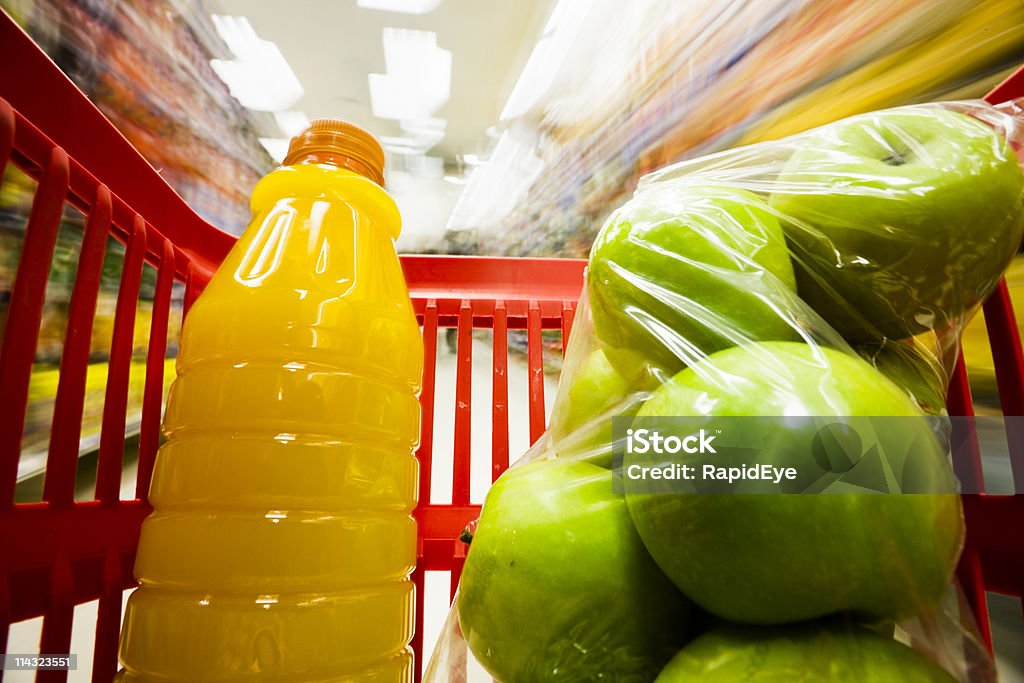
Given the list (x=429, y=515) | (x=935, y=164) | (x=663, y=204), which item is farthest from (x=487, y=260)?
(x=935, y=164)

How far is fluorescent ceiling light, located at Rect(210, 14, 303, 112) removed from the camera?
4.08 feet

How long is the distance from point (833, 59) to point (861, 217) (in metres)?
0.58

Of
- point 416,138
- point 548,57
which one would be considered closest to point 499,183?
point 416,138

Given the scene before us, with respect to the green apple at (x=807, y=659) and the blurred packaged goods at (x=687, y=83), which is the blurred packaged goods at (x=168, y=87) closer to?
the blurred packaged goods at (x=687, y=83)

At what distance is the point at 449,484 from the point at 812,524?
1117mm

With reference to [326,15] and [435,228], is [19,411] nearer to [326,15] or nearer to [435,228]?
[326,15]

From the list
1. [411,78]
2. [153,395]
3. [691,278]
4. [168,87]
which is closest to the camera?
[691,278]

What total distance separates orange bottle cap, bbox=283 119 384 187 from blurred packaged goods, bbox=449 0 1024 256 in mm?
622

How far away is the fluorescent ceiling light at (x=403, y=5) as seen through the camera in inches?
46.8

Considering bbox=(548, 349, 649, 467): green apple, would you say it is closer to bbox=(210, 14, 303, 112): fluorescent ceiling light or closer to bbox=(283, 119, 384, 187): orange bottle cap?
bbox=(283, 119, 384, 187): orange bottle cap

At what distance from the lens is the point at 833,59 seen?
84 centimetres

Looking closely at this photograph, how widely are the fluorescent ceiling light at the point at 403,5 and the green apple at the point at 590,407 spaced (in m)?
0.97

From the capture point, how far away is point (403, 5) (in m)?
1.19

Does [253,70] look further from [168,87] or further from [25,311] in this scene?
[25,311]
